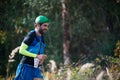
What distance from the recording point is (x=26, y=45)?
24.0 ft

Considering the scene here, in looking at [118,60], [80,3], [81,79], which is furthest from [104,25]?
[81,79]

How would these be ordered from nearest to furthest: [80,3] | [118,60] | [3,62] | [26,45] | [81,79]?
[26,45] → [81,79] → [118,60] → [80,3] → [3,62]

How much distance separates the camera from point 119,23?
18.9m

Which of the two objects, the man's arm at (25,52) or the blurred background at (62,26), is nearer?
the man's arm at (25,52)

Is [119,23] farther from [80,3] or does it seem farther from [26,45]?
[26,45]

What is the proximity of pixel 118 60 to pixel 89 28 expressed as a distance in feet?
21.5

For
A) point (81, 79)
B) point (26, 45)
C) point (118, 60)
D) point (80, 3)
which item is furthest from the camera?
point (80, 3)

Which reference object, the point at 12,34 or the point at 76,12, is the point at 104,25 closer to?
the point at 76,12

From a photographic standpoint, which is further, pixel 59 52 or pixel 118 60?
pixel 59 52

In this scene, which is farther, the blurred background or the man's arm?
the blurred background

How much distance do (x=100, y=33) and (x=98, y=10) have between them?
1050 mm

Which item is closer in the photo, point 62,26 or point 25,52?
point 25,52

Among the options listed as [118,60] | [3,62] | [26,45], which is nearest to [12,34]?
[3,62]

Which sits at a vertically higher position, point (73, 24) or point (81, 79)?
point (73, 24)
